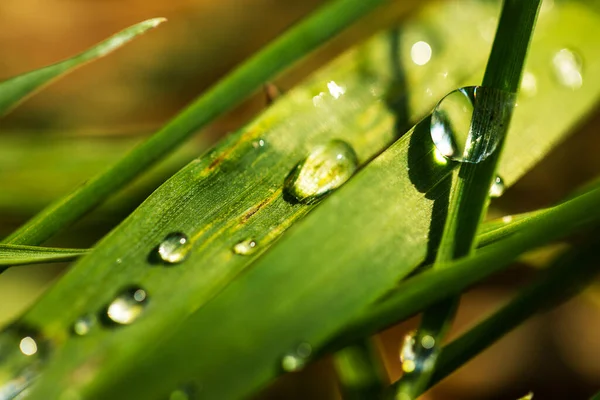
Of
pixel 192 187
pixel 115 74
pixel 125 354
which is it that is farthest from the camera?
pixel 115 74

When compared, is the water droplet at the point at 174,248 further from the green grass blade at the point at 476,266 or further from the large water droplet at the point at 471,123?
the large water droplet at the point at 471,123

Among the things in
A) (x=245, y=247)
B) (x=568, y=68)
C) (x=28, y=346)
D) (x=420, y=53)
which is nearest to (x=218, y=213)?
(x=245, y=247)

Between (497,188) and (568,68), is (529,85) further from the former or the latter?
(497,188)

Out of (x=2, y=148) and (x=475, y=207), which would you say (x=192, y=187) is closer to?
(x=475, y=207)

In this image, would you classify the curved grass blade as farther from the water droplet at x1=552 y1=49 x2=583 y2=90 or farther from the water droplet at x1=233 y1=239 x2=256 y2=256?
the water droplet at x1=552 y1=49 x2=583 y2=90

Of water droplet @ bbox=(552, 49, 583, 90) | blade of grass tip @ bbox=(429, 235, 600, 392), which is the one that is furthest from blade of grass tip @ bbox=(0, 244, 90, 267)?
water droplet @ bbox=(552, 49, 583, 90)

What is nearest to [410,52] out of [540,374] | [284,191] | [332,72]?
[332,72]
